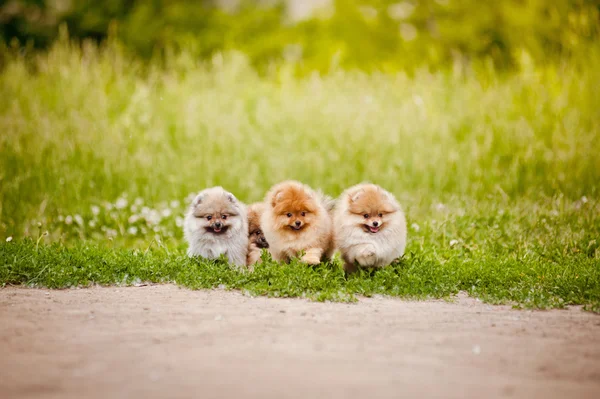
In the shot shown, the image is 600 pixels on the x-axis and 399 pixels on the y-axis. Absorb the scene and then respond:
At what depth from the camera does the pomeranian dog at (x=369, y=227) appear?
6.81 m

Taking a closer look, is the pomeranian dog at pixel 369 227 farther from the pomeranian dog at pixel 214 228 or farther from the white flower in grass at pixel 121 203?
the white flower in grass at pixel 121 203

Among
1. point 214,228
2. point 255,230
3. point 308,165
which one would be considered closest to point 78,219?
point 255,230

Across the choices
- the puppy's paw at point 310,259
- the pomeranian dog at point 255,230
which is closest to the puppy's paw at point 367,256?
the puppy's paw at point 310,259

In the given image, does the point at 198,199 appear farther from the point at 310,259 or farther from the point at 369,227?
the point at 369,227

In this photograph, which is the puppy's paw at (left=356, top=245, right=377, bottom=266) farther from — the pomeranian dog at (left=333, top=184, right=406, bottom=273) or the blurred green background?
the blurred green background

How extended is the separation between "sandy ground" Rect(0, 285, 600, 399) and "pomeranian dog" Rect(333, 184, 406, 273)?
649 mm

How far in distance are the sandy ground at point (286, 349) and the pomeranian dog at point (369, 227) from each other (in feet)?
2.13

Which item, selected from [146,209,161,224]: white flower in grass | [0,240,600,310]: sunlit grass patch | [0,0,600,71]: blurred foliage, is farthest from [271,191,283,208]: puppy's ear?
[0,0,600,71]: blurred foliage

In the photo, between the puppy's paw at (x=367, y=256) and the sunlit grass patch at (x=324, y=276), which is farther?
the puppy's paw at (x=367, y=256)

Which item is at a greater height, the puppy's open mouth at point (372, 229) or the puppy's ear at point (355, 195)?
the puppy's ear at point (355, 195)

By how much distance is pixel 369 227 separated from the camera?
6.80 metres

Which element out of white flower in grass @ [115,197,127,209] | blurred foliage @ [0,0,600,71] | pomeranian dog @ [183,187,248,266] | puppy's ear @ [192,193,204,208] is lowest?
white flower in grass @ [115,197,127,209]

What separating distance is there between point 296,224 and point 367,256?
0.75 meters

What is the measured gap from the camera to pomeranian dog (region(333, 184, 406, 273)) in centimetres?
681
